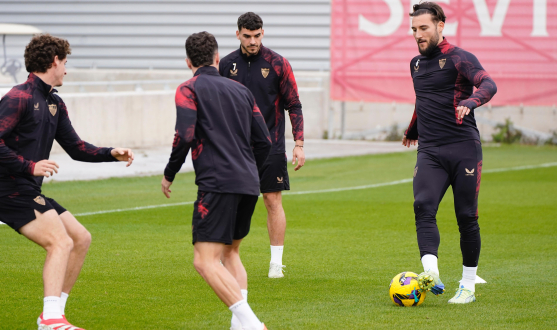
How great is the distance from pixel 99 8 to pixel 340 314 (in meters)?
22.4

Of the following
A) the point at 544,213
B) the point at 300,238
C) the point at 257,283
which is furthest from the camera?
the point at 544,213

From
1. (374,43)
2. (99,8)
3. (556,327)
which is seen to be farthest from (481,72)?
(99,8)

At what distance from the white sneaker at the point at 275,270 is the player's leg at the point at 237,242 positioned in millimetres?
1784

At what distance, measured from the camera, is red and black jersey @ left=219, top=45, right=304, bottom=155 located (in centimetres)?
694

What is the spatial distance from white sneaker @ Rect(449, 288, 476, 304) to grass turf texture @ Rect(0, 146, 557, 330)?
7 cm

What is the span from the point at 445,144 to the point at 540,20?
1628 centimetres

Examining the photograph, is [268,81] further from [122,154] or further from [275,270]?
[122,154]

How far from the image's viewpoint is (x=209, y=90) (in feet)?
15.1

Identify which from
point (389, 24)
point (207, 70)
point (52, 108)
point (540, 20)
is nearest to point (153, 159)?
point (389, 24)

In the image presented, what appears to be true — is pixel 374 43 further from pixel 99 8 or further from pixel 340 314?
pixel 340 314

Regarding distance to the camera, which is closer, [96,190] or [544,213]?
[544,213]

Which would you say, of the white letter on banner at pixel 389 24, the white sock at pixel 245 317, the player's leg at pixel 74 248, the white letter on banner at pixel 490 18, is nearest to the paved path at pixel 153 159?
the white letter on banner at pixel 389 24

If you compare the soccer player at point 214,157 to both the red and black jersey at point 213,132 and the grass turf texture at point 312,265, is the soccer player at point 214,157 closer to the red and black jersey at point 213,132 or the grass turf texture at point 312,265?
the red and black jersey at point 213,132

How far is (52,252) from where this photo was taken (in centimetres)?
488
